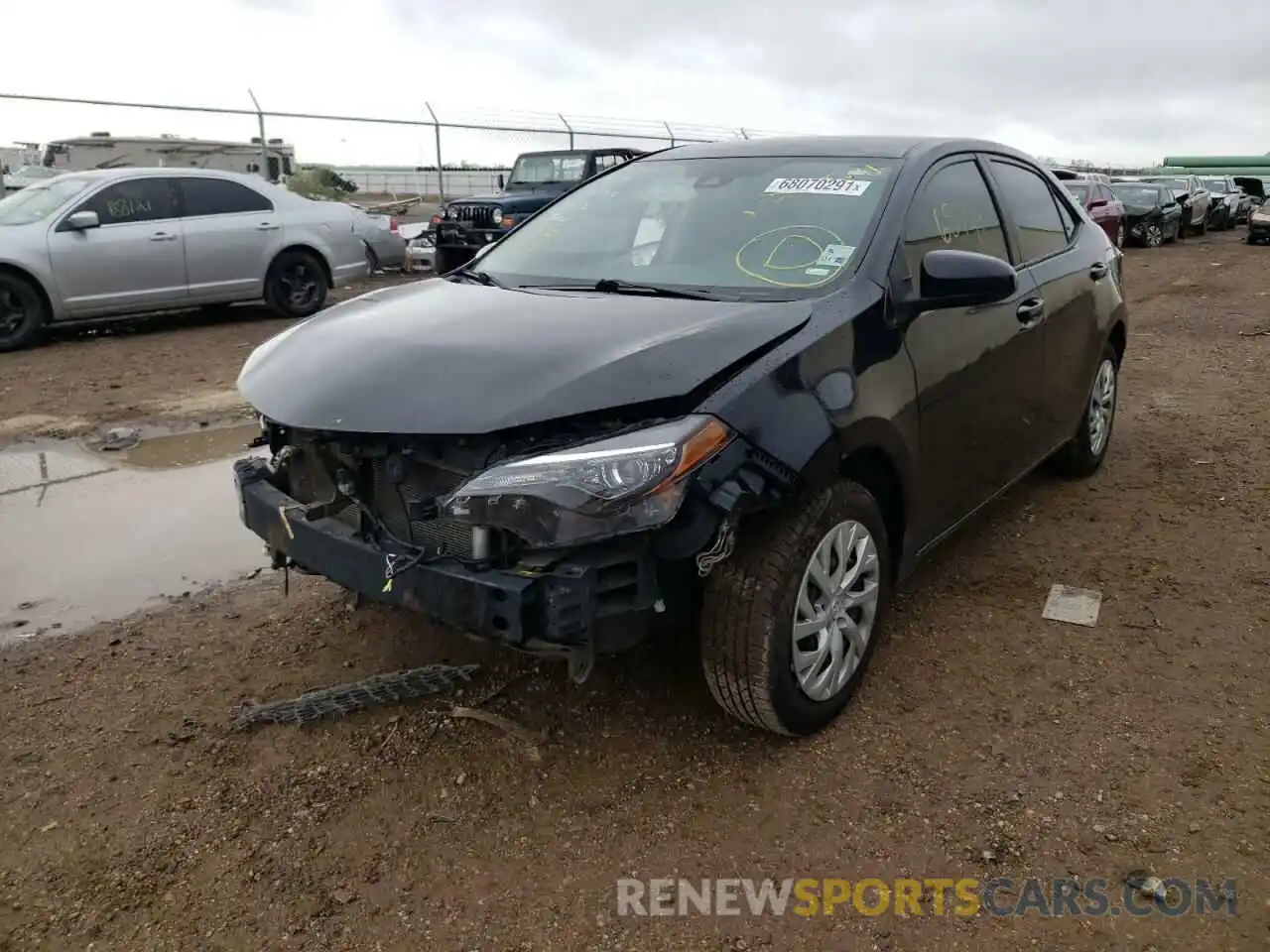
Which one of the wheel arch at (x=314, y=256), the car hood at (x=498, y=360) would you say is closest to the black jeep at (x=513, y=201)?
the wheel arch at (x=314, y=256)

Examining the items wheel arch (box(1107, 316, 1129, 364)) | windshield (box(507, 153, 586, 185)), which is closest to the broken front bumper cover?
wheel arch (box(1107, 316, 1129, 364))

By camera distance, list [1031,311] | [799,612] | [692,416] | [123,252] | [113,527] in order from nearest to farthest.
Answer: [692,416], [799,612], [1031,311], [113,527], [123,252]

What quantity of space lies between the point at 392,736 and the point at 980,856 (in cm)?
164

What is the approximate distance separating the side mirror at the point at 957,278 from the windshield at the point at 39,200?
8.39 meters

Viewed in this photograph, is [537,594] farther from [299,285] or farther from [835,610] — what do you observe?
[299,285]

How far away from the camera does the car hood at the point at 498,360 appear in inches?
92.0

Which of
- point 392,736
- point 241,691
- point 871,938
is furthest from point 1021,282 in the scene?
point 241,691

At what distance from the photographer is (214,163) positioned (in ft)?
52.5

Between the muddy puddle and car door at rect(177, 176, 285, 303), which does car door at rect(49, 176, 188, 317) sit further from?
the muddy puddle

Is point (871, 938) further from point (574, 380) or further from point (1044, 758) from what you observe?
point (574, 380)

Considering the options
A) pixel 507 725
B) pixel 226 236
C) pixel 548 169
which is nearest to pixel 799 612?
pixel 507 725

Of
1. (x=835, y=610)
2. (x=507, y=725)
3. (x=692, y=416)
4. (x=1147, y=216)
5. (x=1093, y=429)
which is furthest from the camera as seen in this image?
(x=1147, y=216)

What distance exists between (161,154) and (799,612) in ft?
59.5

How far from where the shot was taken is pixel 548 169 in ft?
48.2
